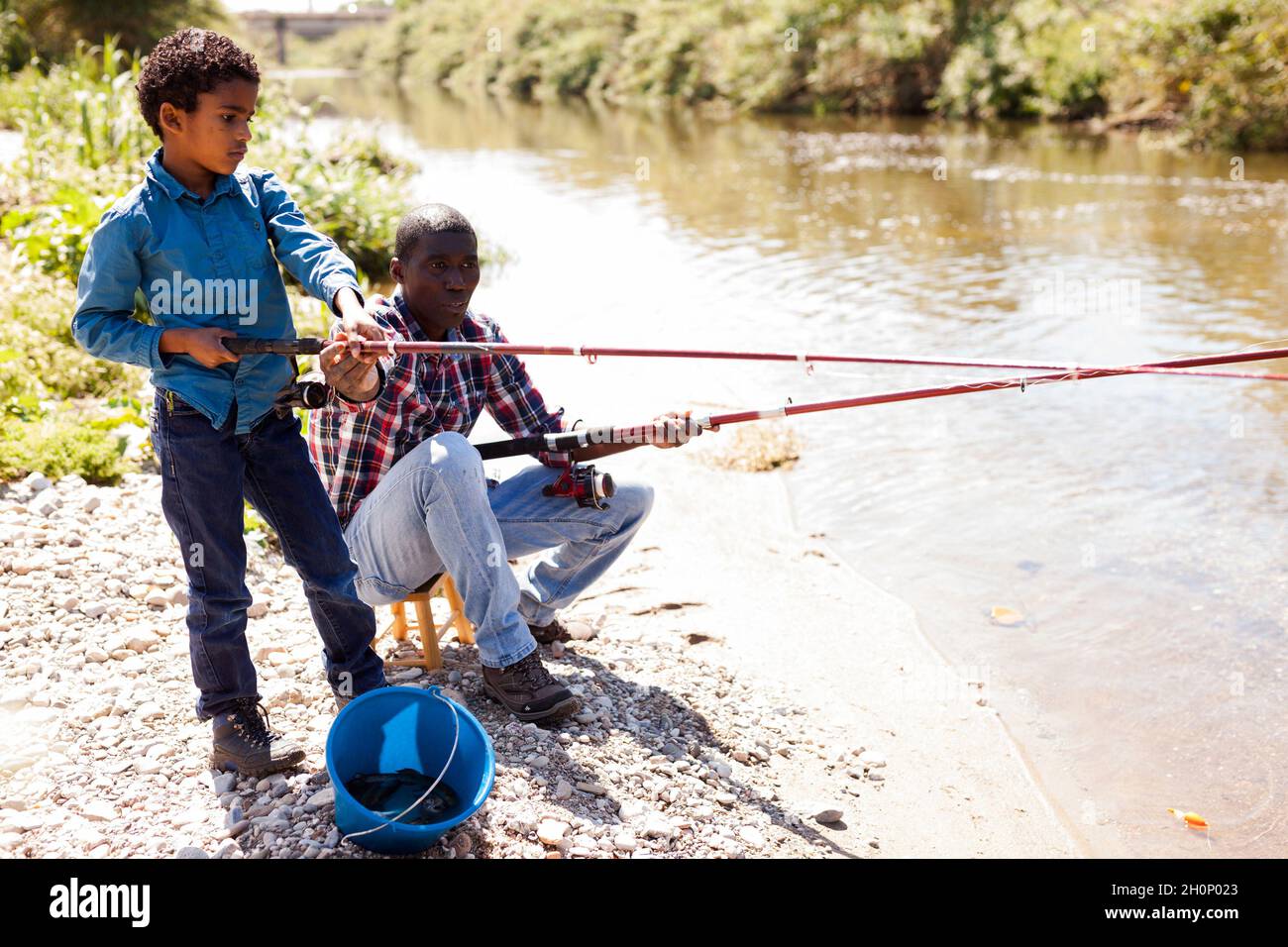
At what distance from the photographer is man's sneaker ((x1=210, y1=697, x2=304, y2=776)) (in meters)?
3.25

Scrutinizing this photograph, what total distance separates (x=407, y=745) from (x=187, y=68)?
1774mm

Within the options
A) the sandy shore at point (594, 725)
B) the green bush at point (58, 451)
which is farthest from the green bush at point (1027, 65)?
the green bush at point (58, 451)

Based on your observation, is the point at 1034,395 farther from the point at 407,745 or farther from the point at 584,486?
the point at 407,745

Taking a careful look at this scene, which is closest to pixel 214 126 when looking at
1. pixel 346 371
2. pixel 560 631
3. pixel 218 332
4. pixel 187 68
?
pixel 187 68

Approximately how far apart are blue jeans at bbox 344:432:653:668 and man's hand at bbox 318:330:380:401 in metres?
0.31

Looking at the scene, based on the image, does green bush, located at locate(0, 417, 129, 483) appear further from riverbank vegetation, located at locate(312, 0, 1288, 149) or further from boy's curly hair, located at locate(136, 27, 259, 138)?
riverbank vegetation, located at locate(312, 0, 1288, 149)

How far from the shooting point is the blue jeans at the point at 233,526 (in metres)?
3.12

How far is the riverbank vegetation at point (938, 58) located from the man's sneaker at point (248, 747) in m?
10.3

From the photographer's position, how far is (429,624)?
3.83m

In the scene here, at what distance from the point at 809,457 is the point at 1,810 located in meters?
4.78

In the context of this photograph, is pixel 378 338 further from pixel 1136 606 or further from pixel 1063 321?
pixel 1063 321

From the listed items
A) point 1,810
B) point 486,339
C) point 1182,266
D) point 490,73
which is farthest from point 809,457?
point 490,73

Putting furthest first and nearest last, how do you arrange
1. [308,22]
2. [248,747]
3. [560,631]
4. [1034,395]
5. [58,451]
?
[308,22] → [1034,395] → [58,451] → [560,631] → [248,747]

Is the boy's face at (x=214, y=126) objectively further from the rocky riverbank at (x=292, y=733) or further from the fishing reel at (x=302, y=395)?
the rocky riverbank at (x=292, y=733)
